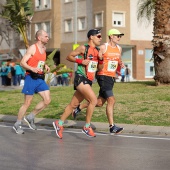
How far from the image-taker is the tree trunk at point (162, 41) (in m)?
20.5

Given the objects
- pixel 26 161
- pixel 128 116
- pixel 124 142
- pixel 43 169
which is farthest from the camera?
pixel 128 116

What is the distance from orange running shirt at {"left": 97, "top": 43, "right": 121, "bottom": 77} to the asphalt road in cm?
123

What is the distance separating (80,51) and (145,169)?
3.69 m

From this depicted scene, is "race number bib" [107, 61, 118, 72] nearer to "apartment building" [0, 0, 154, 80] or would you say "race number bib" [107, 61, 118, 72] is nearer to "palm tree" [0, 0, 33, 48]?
"palm tree" [0, 0, 33, 48]

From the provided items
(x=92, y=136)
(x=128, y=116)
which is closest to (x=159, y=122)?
(x=128, y=116)

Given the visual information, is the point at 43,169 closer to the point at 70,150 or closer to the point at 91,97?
the point at 70,150

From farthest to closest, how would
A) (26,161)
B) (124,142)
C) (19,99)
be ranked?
1. (19,99)
2. (124,142)
3. (26,161)

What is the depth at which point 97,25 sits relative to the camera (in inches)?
2051

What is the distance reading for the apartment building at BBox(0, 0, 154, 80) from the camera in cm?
5156

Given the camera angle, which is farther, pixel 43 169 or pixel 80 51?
pixel 80 51

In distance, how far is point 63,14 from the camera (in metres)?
56.2

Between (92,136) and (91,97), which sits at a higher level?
(91,97)

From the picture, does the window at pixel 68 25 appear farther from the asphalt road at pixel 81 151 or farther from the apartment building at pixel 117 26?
the asphalt road at pixel 81 151

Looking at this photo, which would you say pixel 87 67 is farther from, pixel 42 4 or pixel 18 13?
pixel 42 4
